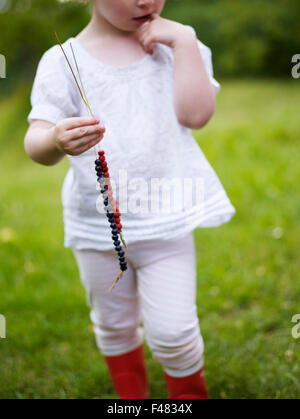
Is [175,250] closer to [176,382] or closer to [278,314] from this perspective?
[176,382]

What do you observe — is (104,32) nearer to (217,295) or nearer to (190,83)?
(190,83)

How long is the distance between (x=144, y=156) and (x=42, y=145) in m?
0.27

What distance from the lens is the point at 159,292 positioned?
143 centimetres

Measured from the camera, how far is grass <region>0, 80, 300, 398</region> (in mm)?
1800

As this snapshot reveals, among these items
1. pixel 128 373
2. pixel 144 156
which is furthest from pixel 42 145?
pixel 128 373

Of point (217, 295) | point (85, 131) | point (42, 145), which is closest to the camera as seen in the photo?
point (85, 131)

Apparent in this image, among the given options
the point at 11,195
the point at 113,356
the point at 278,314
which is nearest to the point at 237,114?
the point at 11,195

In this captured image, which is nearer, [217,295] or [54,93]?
[54,93]

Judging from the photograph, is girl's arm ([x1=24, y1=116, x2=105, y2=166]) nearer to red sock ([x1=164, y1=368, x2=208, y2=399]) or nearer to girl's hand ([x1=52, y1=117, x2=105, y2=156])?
girl's hand ([x1=52, y1=117, x2=105, y2=156])

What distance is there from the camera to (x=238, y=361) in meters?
1.83

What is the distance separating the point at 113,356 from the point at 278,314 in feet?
2.47

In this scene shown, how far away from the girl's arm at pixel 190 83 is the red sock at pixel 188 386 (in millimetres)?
743

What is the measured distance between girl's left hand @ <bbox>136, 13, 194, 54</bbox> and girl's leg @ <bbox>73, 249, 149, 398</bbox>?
0.59 m

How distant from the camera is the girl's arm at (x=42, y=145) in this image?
49.1 inches
